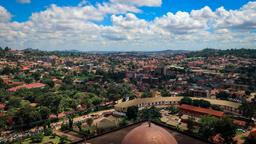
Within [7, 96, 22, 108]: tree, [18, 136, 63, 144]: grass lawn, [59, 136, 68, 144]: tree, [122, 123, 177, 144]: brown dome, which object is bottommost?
[18, 136, 63, 144]: grass lawn

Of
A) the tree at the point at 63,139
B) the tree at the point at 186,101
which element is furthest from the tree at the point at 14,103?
the tree at the point at 186,101

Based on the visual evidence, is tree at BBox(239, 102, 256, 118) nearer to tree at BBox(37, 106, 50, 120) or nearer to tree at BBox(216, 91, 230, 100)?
tree at BBox(216, 91, 230, 100)

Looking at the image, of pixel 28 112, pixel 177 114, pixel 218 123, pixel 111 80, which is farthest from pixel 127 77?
pixel 218 123

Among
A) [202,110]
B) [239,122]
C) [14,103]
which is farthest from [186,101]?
[14,103]

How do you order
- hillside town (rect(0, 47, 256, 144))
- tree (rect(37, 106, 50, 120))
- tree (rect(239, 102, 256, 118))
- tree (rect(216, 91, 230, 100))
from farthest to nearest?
tree (rect(216, 91, 230, 100))
tree (rect(37, 106, 50, 120))
tree (rect(239, 102, 256, 118))
hillside town (rect(0, 47, 256, 144))

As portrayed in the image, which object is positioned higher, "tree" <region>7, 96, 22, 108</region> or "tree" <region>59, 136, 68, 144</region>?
"tree" <region>7, 96, 22, 108</region>

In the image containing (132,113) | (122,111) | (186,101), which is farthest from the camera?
(186,101)

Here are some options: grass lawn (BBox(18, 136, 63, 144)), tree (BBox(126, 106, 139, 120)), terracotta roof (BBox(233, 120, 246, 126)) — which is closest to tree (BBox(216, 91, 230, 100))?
terracotta roof (BBox(233, 120, 246, 126))

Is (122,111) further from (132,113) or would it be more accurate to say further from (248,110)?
(248,110)

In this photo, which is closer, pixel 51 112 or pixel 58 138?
pixel 58 138

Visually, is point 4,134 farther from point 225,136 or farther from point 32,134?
point 225,136

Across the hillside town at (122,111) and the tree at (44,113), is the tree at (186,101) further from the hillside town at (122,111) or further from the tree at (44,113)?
the tree at (44,113)
